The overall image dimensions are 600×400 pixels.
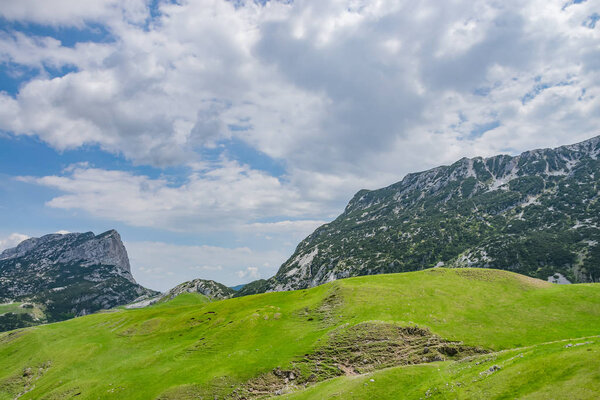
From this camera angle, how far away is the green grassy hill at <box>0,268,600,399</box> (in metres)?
25.7

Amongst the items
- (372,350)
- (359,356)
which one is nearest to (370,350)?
(372,350)

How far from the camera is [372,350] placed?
150ft

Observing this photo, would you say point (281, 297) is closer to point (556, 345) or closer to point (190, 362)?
point (190, 362)

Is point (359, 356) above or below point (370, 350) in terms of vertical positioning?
below

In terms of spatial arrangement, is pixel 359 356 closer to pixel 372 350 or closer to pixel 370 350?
pixel 370 350

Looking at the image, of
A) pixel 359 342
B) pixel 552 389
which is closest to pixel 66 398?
pixel 359 342

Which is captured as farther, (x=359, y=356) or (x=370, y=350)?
(x=370, y=350)

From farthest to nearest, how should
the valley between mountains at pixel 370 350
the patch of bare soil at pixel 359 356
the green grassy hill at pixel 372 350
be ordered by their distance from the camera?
1. the patch of bare soil at pixel 359 356
2. the green grassy hill at pixel 372 350
3. the valley between mountains at pixel 370 350

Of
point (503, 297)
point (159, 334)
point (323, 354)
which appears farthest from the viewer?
point (159, 334)

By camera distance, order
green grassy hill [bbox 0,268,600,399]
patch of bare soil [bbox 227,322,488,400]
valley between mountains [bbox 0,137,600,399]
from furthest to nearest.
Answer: patch of bare soil [bbox 227,322,488,400], green grassy hill [bbox 0,268,600,399], valley between mountains [bbox 0,137,600,399]

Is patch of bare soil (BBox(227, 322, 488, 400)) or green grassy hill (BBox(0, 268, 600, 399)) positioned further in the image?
patch of bare soil (BBox(227, 322, 488, 400))

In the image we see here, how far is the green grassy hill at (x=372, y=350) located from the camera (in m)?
25.7

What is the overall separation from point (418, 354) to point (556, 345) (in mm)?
18708

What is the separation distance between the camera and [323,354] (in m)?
46.4
